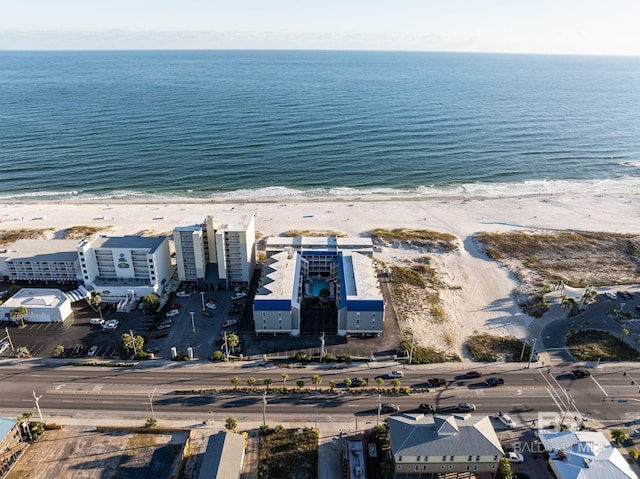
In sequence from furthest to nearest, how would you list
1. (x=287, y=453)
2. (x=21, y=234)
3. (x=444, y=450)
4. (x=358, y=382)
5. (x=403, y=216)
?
(x=403, y=216)
(x=21, y=234)
(x=358, y=382)
(x=287, y=453)
(x=444, y=450)

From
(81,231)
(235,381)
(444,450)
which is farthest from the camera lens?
(81,231)

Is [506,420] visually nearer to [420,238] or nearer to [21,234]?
[420,238]

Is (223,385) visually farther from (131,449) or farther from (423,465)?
(423,465)

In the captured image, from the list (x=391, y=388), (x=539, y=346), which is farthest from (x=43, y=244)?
(x=539, y=346)

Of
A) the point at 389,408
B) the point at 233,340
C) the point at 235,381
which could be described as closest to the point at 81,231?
the point at 233,340

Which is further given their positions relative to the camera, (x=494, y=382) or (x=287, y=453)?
(x=494, y=382)

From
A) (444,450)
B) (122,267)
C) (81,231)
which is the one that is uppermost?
(444,450)
